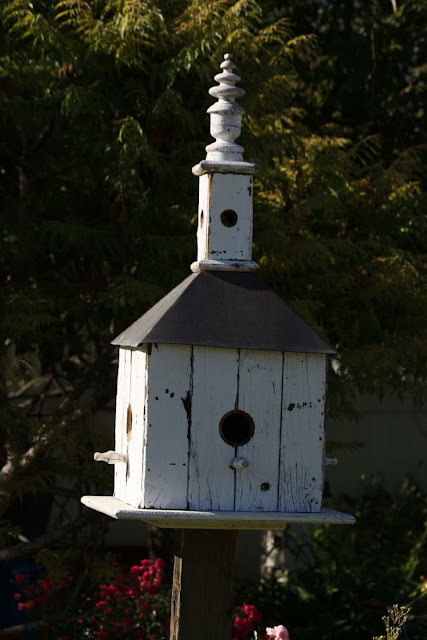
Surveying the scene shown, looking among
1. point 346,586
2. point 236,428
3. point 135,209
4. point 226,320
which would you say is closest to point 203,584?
point 236,428

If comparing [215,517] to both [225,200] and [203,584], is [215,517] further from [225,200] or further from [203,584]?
[225,200]

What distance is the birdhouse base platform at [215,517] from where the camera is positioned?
302cm

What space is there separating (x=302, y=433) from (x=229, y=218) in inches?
29.3

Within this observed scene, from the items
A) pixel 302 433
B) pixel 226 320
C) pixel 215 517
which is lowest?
pixel 215 517

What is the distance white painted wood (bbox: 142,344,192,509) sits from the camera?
312 centimetres

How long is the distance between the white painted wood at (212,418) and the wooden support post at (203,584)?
1.08ft

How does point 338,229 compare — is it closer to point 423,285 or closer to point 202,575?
point 423,285

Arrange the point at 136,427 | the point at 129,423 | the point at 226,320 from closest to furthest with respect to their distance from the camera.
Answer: the point at 226,320 < the point at 136,427 < the point at 129,423

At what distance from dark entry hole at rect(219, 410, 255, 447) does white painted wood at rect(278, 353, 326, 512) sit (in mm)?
108

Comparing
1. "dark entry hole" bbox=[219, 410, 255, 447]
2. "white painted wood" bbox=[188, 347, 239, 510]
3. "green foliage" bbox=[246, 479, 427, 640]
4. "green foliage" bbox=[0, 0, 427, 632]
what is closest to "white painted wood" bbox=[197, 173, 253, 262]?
"white painted wood" bbox=[188, 347, 239, 510]

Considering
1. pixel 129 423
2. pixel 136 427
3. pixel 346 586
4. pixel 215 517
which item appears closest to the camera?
pixel 215 517

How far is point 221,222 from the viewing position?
3428 millimetres

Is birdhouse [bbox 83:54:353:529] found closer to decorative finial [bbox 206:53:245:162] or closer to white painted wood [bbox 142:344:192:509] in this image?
white painted wood [bbox 142:344:192:509]

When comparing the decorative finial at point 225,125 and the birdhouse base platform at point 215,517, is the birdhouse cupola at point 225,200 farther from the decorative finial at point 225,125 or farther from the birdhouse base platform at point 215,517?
the birdhouse base platform at point 215,517
